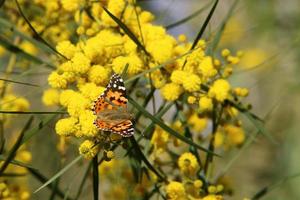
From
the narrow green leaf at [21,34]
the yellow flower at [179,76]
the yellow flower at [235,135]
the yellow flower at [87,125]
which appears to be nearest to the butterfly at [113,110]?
the yellow flower at [87,125]

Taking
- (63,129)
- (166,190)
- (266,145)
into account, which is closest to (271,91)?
(266,145)

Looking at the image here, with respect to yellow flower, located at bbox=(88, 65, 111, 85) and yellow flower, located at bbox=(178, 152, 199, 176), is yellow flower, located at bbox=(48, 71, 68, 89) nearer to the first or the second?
yellow flower, located at bbox=(88, 65, 111, 85)

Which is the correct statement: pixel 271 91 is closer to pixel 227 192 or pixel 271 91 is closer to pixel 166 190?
pixel 227 192

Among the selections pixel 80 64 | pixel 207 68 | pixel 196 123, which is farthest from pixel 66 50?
pixel 196 123

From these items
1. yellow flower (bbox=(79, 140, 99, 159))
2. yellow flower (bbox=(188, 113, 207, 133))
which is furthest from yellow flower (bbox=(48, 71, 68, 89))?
yellow flower (bbox=(188, 113, 207, 133))

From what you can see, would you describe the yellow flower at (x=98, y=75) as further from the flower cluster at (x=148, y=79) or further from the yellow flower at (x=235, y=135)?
the yellow flower at (x=235, y=135)

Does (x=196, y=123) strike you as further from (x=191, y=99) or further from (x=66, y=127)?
(x=66, y=127)

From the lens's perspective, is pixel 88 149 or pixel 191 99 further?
pixel 191 99
